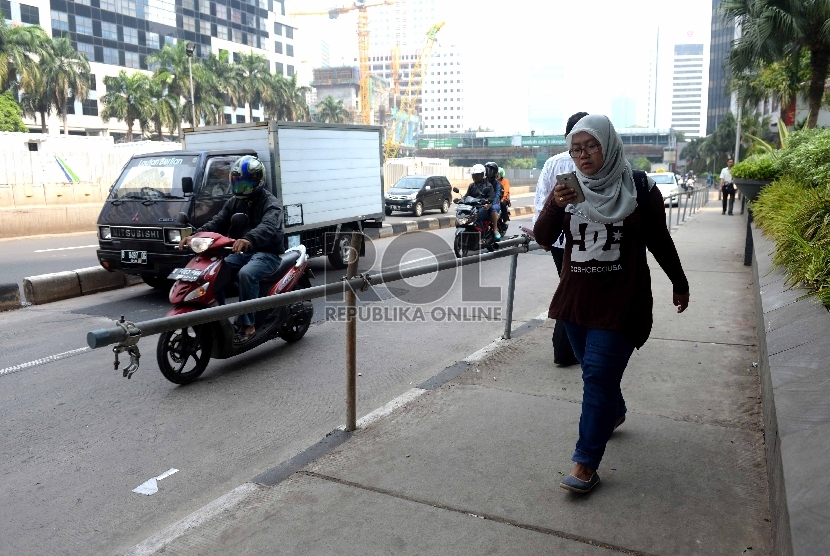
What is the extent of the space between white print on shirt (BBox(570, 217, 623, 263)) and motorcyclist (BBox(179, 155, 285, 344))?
3.39 m

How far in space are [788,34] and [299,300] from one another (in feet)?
74.2

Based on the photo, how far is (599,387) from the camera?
3.25m

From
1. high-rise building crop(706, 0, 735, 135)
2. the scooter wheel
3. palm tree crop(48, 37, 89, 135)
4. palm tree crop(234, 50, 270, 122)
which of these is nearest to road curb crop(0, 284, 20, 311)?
the scooter wheel

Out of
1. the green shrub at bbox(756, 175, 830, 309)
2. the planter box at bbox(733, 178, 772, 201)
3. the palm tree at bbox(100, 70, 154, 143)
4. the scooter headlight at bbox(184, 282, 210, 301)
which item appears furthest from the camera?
the palm tree at bbox(100, 70, 154, 143)

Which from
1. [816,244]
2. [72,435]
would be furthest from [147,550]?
[816,244]

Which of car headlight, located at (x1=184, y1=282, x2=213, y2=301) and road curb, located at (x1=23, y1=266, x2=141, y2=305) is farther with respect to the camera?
road curb, located at (x1=23, y1=266, x2=141, y2=305)

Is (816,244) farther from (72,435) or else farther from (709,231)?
(709,231)

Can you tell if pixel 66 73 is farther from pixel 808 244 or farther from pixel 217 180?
pixel 808 244

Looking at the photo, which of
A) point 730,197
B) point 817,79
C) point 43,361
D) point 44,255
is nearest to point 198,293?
point 43,361

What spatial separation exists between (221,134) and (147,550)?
8.79 metres

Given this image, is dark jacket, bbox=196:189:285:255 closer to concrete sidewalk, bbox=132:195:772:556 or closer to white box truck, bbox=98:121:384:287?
concrete sidewalk, bbox=132:195:772:556

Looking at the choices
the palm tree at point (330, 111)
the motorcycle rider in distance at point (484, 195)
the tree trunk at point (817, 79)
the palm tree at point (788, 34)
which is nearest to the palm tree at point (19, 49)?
the palm tree at point (330, 111)

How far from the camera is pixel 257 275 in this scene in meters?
6.00

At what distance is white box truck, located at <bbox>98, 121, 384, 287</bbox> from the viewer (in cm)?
895
